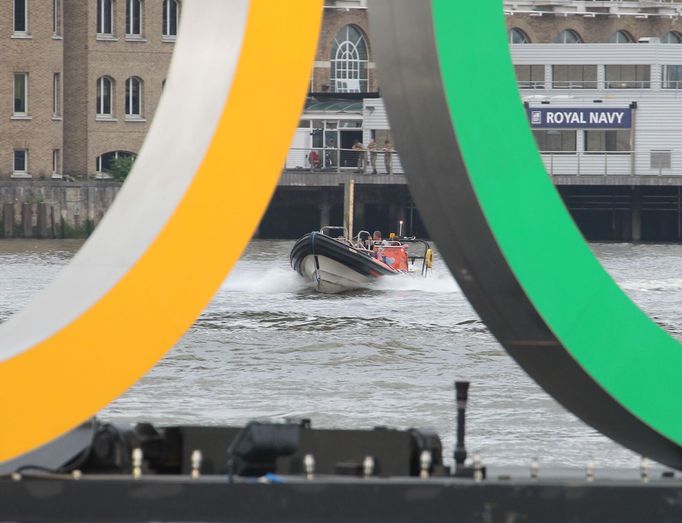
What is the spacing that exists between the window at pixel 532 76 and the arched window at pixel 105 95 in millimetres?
16190

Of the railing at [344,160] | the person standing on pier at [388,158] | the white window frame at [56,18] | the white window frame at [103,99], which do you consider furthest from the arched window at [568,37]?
the white window frame at [56,18]

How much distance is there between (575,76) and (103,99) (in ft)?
62.0

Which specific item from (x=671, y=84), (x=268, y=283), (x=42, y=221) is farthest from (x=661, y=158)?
(x=268, y=283)

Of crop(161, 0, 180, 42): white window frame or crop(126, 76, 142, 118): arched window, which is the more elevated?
crop(161, 0, 180, 42): white window frame

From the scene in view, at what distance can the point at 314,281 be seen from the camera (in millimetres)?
40781

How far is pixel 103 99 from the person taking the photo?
68062mm

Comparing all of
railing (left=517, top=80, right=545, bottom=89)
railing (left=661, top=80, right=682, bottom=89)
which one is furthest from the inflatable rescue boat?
railing (left=661, top=80, right=682, bottom=89)

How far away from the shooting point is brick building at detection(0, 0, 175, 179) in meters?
64.4

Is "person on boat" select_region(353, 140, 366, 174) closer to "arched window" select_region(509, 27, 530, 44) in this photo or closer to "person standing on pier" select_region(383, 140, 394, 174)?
"person standing on pier" select_region(383, 140, 394, 174)

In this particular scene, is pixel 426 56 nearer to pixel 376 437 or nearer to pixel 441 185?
pixel 441 185

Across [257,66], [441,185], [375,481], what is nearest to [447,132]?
[441,185]

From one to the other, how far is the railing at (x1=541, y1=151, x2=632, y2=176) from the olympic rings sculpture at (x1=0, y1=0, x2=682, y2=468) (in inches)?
2308

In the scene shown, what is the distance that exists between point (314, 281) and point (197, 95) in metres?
32.8

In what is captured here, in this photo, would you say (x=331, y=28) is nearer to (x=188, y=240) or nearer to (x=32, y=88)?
(x=32, y=88)
